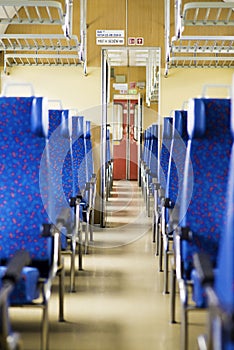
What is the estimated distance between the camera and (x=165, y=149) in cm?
519

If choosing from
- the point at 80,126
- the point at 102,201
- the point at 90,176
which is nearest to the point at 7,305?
the point at 80,126

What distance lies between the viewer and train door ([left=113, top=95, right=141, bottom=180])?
924cm

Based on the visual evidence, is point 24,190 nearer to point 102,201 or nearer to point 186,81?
point 102,201

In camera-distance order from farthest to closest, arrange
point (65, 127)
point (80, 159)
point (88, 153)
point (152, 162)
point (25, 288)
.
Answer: point (152, 162), point (88, 153), point (80, 159), point (65, 127), point (25, 288)

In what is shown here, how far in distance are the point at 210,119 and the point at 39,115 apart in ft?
2.87

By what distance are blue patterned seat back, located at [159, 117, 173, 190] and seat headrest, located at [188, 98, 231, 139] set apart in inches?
71.3

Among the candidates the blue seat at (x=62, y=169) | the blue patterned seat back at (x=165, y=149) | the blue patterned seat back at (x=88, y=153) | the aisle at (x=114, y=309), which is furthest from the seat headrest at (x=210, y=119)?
the blue patterned seat back at (x=88, y=153)

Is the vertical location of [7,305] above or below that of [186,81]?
below

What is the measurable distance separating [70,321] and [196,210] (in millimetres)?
1075

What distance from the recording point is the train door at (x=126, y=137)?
9.24 m

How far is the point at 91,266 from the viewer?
4.70 metres

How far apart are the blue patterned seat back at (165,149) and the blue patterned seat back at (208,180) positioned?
179 centimetres

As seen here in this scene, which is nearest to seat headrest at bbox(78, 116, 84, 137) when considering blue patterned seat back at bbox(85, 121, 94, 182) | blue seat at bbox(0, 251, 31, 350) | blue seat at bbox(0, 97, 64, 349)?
blue patterned seat back at bbox(85, 121, 94, 182)

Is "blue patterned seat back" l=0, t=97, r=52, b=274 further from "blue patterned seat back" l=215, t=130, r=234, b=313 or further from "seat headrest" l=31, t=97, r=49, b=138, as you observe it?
"blue patterned seat back" l=215, t=130, r=234, b=313
